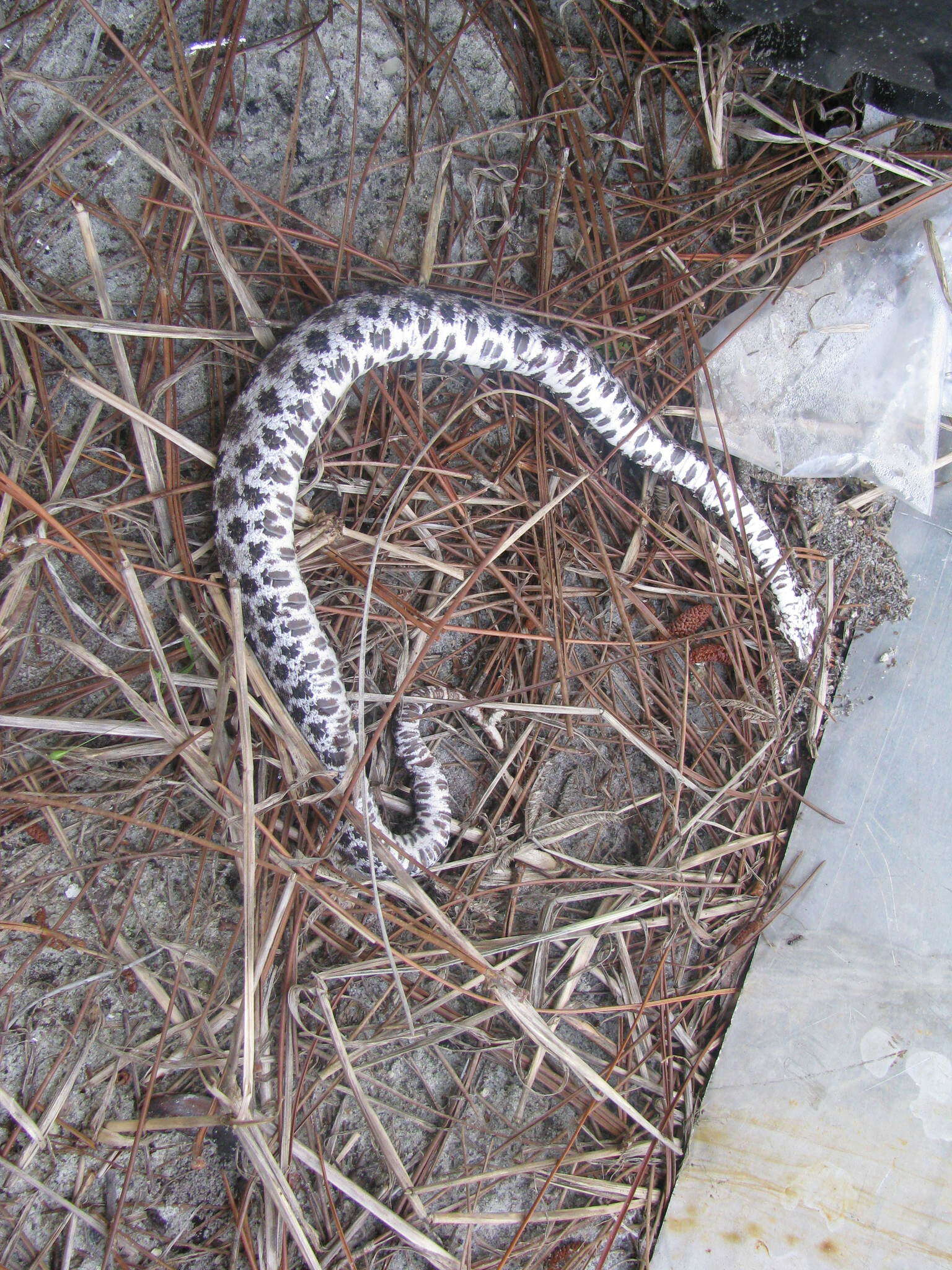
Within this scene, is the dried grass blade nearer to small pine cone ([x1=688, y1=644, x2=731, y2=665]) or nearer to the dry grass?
the dry grass

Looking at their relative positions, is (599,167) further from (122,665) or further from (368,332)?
(122,665)

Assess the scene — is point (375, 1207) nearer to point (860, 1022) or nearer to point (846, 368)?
point (860, 1022)

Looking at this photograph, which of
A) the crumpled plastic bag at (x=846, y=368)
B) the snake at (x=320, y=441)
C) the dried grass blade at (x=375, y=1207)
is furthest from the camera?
the crumpled plastic bag at (x=846, y=368)

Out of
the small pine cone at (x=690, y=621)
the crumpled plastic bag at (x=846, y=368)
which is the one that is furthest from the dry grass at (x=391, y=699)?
the crumpled plastic bag at (x=846, y=368)

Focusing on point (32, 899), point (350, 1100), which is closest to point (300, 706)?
point (32, 899)

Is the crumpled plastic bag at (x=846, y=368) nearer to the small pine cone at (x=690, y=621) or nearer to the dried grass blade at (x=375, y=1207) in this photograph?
the small pine cone at (x=690, y=621)

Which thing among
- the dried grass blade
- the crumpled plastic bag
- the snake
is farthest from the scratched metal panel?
the snake
